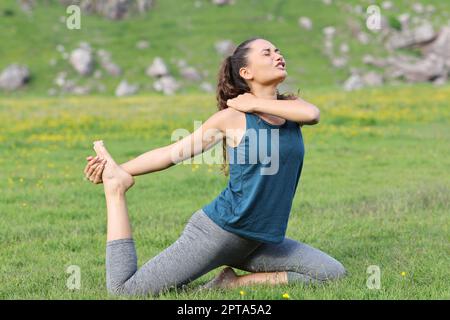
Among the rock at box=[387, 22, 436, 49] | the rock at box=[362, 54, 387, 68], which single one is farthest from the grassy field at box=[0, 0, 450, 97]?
the rock at box=[387, 22, 436, 49]

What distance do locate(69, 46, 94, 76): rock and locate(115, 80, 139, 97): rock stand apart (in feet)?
10.5

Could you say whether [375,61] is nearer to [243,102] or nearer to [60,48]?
[60,48]

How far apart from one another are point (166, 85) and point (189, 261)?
36.0 meters

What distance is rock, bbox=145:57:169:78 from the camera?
43188 mm

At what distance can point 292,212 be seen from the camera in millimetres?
10414

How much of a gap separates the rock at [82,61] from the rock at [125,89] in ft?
10.5

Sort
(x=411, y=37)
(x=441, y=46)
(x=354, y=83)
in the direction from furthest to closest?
(x=411, y=37), (x=441, y=46), (x=354, y=83)

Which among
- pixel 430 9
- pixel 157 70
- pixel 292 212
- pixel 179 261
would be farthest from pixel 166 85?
pixel 179 261

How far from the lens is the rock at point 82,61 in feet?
143

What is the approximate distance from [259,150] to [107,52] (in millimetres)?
41144

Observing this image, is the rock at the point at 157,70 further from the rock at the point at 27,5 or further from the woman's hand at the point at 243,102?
the woman's hand at the point at 243,102

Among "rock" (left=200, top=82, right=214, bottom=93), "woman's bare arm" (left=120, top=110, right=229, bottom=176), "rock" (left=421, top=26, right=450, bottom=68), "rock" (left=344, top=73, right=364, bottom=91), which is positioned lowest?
"rock" (left=200, top=82, right=214, bottom=93)

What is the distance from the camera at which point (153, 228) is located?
9.34 m

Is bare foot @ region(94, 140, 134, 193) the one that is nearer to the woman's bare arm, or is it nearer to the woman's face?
the woman's bare arm
